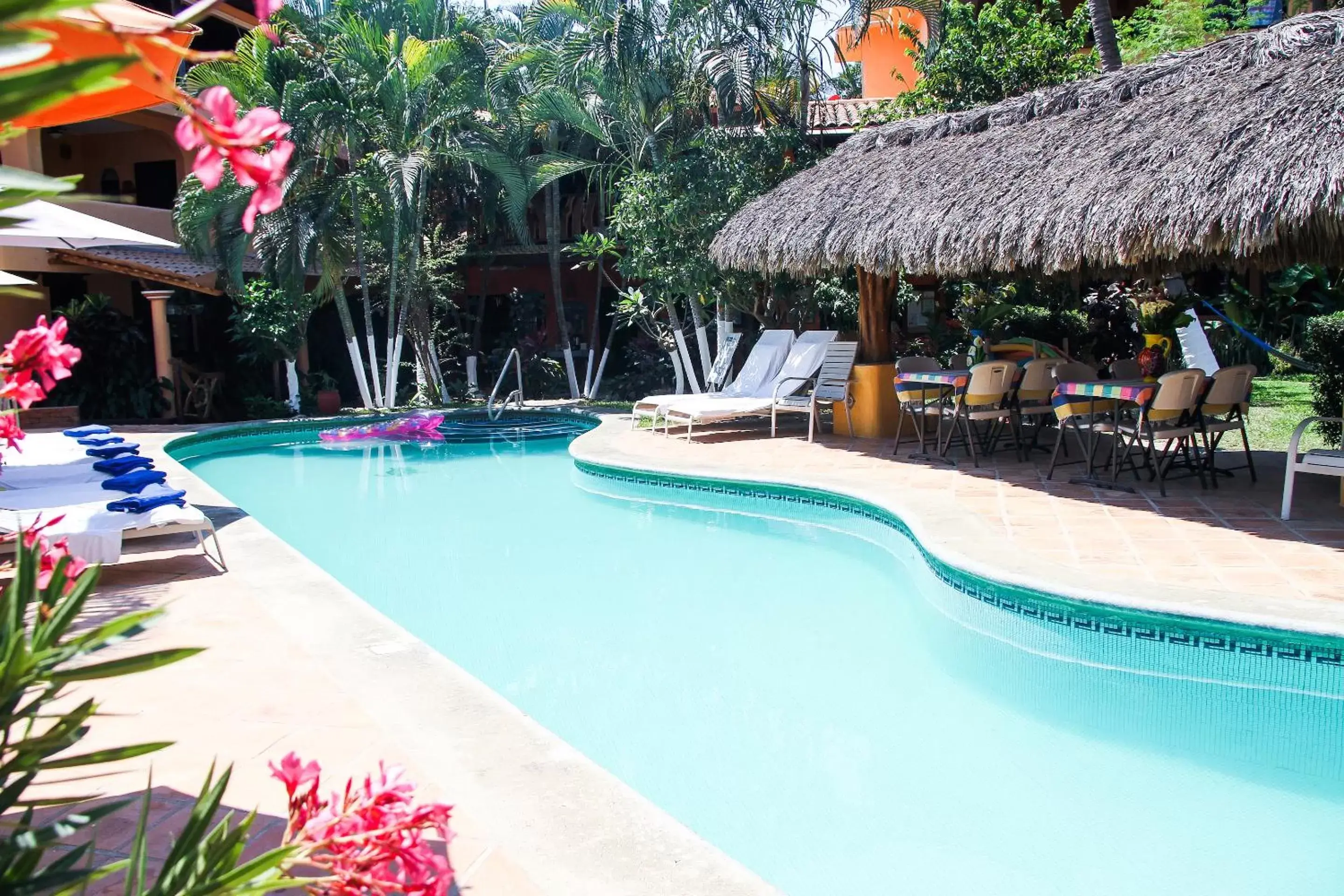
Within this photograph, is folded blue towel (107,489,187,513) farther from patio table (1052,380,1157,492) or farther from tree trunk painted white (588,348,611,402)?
tree trunk painted white (588,348,611,402)

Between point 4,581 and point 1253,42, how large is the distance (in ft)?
28.3

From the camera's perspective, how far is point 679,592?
267 inches

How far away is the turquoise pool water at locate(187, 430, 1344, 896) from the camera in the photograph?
3.63 metres

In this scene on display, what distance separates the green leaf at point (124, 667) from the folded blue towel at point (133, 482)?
5992 millimetres

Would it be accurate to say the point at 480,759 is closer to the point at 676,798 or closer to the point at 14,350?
the point at 676,798

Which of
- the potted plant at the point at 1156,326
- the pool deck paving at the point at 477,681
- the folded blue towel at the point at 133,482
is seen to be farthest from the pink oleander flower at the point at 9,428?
the potted plant at the point at 1156,326

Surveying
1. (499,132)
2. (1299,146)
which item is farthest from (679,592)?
(499,132)

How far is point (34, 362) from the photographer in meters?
1.59

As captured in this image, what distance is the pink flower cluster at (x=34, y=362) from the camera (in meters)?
1.58

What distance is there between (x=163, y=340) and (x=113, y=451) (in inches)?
333

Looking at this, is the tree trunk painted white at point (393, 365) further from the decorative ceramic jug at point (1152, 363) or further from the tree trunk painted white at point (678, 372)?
the decorative ceramic jug at point (1152, 363)

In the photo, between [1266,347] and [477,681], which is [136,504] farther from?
[1266,347]

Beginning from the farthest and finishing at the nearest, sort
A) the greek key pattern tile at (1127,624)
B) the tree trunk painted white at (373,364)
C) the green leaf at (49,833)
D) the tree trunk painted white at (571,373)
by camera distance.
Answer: the tree trunk painted white at (571,373) → the tree trunk painted white at (373,364) → the greek key pattern tile at (1127,624) → the green leaf at (49,833)

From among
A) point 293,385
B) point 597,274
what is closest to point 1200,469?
point 293,385
